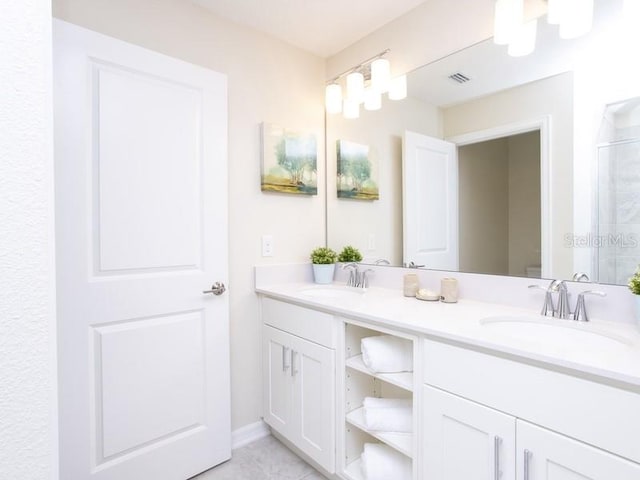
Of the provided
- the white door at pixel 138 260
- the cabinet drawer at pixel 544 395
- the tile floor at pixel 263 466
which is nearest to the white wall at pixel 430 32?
the white door at pixel 138 260

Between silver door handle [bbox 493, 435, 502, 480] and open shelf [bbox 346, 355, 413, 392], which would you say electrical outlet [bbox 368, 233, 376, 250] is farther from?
silver door handle [bbox 493, 435, 502, 480]

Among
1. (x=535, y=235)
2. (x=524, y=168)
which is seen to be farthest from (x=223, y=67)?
(x=535, y=235)

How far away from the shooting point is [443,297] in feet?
4.93

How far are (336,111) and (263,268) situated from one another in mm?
1131

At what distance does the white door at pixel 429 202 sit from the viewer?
165 cm

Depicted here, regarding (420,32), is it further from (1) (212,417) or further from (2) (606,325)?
(1) (212,417)

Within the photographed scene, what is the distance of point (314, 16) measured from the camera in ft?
6.14

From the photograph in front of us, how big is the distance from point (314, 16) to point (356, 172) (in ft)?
2.98

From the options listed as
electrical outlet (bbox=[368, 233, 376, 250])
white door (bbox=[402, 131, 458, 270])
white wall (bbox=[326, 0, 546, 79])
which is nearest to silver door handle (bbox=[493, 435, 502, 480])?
white door (bbox=[402, 131, 458, 270])

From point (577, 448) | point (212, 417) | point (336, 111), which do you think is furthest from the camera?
point (336, 111)

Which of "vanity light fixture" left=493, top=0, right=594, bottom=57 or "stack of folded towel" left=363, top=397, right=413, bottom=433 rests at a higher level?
"vanity light fixture" left=493, top=0, right=594, bottom=57

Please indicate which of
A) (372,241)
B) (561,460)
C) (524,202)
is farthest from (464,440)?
(372,241)

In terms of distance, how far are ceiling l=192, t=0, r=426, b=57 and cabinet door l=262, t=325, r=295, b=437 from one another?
5.70 feet

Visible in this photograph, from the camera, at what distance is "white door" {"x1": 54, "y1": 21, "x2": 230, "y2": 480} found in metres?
1.33
